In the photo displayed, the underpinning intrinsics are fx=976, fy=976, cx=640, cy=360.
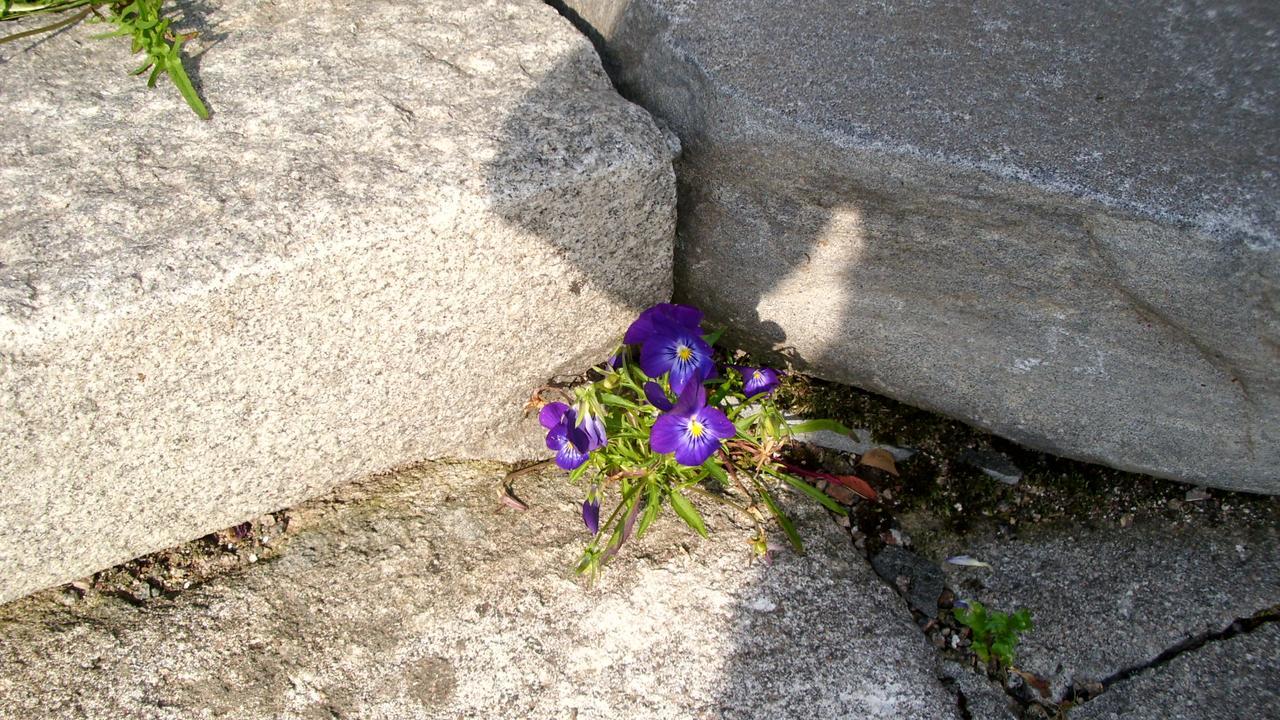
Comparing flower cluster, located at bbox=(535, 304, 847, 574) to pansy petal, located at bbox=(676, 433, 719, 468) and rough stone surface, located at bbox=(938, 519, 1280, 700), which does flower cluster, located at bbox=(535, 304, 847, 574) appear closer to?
pansy petal, located at bbox=(676, 433, 719, 468)

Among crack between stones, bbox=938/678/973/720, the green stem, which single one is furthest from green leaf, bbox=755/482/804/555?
the green stem

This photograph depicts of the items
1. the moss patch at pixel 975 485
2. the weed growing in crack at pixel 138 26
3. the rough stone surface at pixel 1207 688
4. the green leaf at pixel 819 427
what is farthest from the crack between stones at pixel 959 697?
the weed growing in crack at pixel 138 26

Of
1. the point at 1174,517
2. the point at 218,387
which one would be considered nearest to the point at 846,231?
the point at 1174,517

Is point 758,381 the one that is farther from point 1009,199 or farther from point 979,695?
point 979,695

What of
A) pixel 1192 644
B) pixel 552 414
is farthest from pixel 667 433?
pixel 1192 644

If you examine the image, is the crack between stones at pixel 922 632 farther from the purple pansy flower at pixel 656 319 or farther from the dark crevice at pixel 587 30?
the dark crevice at pixel 587 30

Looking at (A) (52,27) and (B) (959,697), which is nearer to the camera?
(B) (959,697)
